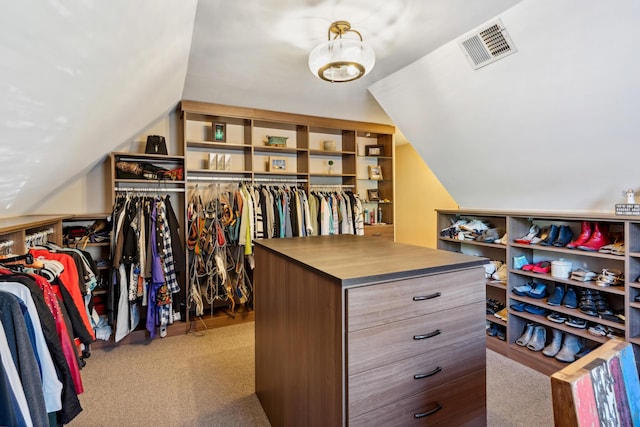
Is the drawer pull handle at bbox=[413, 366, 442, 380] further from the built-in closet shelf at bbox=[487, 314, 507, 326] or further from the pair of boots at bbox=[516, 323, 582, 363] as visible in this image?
the built-in closet shelf at bbox=[487, 314, 507, 326]

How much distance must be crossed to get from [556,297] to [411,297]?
1899 millimetres

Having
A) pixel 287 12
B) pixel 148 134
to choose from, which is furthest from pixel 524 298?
pixel 148 134

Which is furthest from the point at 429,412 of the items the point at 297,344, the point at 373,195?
the point at 373,195

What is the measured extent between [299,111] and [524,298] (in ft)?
9.41

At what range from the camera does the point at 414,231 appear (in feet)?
18.0

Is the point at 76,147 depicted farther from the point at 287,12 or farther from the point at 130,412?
the point at 130,412

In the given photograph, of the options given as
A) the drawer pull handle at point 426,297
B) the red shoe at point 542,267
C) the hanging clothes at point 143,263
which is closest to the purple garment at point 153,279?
the hanging clothes at point 143,263

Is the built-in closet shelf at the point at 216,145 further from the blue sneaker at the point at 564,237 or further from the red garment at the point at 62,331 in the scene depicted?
the blue sneaker at the point at 564,237

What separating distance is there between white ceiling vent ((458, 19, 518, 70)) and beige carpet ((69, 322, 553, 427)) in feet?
7.28

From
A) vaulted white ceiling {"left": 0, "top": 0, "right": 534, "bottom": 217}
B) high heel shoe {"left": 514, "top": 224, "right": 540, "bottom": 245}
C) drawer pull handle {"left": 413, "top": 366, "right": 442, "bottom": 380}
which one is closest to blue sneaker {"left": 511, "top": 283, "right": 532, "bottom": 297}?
high heel shoe {"left": 514, "top": 224, "right": 540, "bottom": 245}

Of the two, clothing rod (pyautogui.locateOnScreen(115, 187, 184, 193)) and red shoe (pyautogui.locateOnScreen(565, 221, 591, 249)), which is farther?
clothing rod (pyautogui.locateOnScreen(115, 187, 184, 193))

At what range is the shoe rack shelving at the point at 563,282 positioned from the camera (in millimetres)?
2049

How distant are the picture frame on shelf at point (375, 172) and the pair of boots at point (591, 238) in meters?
2.43

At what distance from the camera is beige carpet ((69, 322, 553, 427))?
1958 mm
